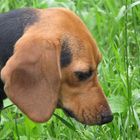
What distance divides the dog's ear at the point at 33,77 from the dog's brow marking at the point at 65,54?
0.43 ft

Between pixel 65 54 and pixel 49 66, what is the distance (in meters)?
0.23

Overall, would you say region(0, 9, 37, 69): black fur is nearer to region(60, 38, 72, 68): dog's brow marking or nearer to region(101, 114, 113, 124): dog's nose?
region(60, 38, 72, 68): dog's brow marking

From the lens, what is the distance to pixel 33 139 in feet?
16.7

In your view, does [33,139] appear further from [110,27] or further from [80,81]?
[110,27]

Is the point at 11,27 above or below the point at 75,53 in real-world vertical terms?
above

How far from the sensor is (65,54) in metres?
4.51

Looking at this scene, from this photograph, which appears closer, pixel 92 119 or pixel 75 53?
pixel 75 53

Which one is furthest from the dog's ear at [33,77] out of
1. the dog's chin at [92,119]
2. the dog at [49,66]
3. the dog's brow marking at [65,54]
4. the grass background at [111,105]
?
the grass background at [111,105]

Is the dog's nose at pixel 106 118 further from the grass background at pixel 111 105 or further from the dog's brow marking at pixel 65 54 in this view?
the dog's brow marking at pixel 65 54

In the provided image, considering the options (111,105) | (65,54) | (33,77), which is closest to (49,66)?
(33,77)

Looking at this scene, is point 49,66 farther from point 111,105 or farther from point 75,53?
point 111,105

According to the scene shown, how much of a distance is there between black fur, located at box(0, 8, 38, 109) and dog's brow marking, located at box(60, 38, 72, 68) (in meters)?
0.26

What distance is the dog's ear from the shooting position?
4.25m

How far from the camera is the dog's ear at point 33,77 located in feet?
14.0
